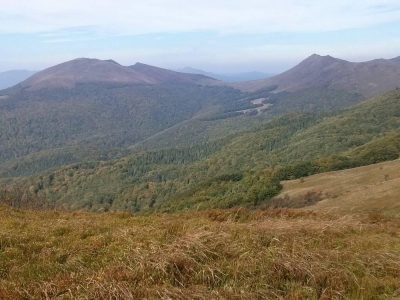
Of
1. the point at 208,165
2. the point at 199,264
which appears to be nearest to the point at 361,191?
the point at 199,264

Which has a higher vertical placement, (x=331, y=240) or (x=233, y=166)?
(x=331, y=240)

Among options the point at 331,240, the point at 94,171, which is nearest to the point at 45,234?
the point at 331,240

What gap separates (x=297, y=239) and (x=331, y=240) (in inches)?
49.1

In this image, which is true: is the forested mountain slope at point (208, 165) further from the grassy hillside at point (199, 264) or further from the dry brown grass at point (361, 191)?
the grassy hillside at point (199, 264)

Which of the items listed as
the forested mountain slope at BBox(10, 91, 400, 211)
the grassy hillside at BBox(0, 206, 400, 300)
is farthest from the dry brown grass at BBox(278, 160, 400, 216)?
the forested mountain slope at BBox(10, 91, 400, 211)

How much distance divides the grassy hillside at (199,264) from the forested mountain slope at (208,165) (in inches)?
2251

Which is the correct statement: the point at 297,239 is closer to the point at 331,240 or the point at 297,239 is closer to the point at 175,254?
the point at 331,240

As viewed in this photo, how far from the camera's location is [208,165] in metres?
139

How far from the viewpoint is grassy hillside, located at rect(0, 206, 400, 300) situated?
619cm

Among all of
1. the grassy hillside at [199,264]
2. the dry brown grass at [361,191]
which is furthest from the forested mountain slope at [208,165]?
the grassy hillside at [199,264]

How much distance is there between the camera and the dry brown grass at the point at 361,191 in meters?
21.7

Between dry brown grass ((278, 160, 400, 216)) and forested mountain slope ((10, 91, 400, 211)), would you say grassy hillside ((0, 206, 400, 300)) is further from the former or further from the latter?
forested mountain slope ((10, 91, 400, 211))

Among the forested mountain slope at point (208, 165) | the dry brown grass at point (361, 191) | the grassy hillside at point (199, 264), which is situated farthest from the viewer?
the forested mountain slope at point (208, 165)

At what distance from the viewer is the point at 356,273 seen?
7.22 m
